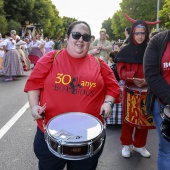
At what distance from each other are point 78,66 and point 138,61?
1.27 m

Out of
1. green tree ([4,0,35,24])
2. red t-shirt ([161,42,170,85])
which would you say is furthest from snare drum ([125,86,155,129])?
green tree ([4,0,35,24])

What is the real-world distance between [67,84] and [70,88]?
4 cm

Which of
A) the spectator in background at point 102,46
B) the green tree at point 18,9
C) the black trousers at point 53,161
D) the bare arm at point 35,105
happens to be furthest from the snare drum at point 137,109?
the green tree at point 18,9

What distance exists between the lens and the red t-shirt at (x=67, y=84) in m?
2.27

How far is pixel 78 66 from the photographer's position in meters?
2.36

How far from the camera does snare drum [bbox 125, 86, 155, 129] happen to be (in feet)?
10.7

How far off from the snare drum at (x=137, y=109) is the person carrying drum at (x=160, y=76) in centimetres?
84

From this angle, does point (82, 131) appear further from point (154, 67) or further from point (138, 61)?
point (138, 61)

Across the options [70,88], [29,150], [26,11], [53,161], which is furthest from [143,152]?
[26,11]

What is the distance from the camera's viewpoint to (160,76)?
2.25 m

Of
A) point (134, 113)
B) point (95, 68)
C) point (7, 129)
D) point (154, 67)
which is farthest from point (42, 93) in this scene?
point (7, 129)

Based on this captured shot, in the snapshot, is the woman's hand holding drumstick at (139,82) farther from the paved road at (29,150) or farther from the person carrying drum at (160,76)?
the paved road at (29,150)

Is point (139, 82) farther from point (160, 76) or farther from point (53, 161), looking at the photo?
point (53, 161)

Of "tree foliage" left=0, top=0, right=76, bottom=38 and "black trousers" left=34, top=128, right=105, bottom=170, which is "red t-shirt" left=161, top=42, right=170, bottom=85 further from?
"tree foliage" left=0, top=0, right=76, bottom=38
